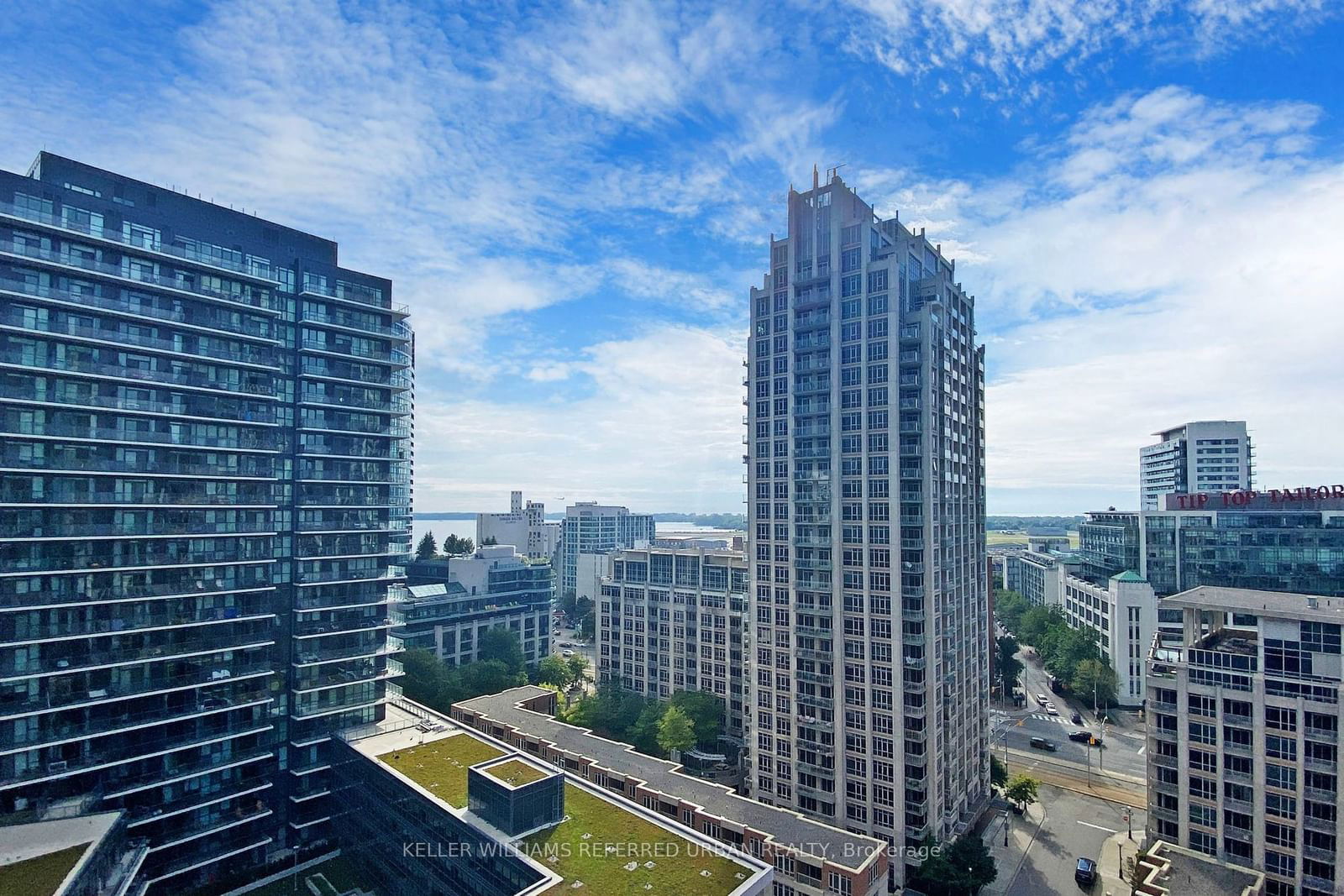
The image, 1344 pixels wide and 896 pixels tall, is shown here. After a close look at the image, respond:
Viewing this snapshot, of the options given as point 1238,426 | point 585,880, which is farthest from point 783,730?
point 1238,426

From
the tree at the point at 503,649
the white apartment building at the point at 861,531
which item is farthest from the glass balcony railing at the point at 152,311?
the tree at the point at 503,649

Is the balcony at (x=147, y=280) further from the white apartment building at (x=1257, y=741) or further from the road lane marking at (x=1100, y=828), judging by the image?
the road lane marking at (x=1100, y=828)

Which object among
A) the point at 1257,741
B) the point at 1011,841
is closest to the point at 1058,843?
the point at 1011,841

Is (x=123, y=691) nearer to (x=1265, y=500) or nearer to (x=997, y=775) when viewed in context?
(x=997, y=775)

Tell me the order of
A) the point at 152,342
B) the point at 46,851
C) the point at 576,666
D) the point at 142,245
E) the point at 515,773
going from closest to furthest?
the point at 46,851 → the point at 515,773 → the point at 142,245 → the point at 152,342 → the point at 576,666

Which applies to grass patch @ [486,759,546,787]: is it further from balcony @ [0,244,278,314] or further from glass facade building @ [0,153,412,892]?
balcony @ [0,244,278,314]

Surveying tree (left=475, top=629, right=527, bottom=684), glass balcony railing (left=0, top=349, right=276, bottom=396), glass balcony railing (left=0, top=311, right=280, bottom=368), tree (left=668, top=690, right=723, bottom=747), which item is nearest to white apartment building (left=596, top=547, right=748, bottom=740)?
tree (left=668, top=690, right=723, bottom=747)

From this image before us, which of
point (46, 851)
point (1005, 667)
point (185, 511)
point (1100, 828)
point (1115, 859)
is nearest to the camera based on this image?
point (46, 851)

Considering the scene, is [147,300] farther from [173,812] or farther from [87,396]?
[173,812]
